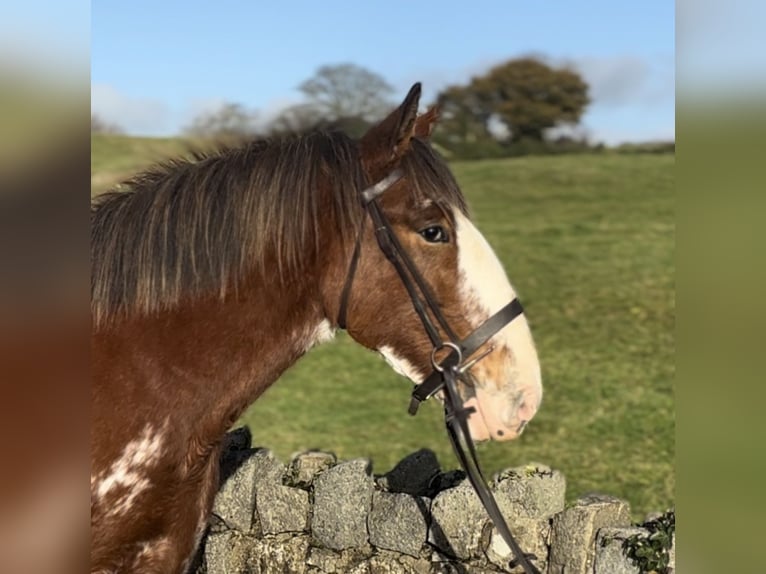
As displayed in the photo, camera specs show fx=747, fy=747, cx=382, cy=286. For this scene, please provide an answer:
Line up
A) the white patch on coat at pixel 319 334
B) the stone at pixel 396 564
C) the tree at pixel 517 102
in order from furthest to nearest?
the tree at pixel 517 102
the stone at pixel 396 564
the white patch on coat at pixel 319 334

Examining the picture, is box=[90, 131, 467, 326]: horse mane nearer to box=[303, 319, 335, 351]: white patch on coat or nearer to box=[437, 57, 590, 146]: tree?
box=[303, 319, 335, 351]: white patch on coat

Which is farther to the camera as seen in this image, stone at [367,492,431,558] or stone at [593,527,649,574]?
stone at [367,492,431,558]

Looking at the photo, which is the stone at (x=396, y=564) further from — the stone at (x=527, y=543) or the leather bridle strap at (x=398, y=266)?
the leather bridle strap at (x=398, y=266)

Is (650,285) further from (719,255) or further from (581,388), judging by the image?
(719,255)

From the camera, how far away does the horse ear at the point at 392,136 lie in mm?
1781

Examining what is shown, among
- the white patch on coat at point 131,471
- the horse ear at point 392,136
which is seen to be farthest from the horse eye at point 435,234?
the white patch on coat at point 131,471

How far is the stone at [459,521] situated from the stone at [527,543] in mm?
81

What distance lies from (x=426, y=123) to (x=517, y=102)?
84.3 feet

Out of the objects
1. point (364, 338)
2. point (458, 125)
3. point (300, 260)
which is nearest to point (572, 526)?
point (364, 338)

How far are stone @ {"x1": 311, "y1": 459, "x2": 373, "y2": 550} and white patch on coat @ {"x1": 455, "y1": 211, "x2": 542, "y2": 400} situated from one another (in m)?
1.59

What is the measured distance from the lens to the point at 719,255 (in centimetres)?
90

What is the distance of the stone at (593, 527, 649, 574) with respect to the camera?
2553 millimetres

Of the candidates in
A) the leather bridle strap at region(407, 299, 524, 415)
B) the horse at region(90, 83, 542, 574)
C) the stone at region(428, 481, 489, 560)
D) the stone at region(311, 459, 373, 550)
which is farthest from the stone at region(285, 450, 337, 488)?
the leather bridle strap at region(407, 299, 524, 415)

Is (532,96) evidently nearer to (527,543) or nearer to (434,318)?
(527,543)
